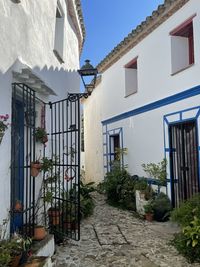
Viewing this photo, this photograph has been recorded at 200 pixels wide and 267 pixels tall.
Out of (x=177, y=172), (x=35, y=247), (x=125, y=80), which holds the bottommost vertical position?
(x=35, y=247)

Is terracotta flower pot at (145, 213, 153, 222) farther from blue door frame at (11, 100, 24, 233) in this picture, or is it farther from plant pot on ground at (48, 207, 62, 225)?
blue door frame at (11, 100, 24, 233)

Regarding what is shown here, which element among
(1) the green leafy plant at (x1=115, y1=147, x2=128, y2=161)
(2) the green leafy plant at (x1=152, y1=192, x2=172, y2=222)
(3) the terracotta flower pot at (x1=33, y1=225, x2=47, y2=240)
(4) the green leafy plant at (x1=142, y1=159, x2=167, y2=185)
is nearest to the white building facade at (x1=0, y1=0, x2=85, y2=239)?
(3) the terracotta flower pot at (x1=33, y1=225, x2=47, y2=240)

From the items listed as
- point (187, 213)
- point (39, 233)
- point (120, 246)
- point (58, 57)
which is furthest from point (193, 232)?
point (58, 57)

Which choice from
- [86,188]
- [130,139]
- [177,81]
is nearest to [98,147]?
[130,139]

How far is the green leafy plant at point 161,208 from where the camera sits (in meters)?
8.91

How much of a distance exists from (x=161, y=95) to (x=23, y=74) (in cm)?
572

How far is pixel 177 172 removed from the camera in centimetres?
894

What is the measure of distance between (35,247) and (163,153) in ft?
18.5

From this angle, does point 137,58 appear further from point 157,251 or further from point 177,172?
point 157,251

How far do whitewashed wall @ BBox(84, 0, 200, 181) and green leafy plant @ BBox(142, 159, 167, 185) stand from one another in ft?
0.71

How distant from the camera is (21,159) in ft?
18.6

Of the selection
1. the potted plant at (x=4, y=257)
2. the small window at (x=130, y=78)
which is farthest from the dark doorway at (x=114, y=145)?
the potted plant at (x=4, y=257)

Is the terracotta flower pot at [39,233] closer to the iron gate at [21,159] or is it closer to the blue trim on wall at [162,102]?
the iron gate at [21,159]

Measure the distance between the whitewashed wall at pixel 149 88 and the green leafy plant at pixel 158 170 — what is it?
22cm
